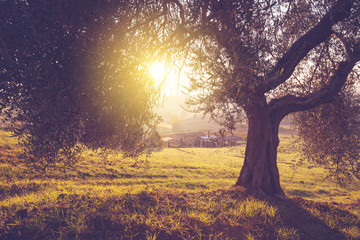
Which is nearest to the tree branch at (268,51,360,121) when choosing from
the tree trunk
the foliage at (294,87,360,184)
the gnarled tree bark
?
the gnarled tree bark

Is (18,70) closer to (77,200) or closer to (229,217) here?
(77,200)

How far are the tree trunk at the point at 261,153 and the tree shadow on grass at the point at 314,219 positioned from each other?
46.6 inches

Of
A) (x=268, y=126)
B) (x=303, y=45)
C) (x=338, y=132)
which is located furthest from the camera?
(x=338, y=132)

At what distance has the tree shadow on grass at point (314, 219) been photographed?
19.6 feet

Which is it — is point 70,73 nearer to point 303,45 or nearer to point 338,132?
point 303,45

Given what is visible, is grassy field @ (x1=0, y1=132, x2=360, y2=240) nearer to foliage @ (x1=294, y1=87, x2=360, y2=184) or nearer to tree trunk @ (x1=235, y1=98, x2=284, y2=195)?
tree trunk @ (x1=235, y1=98, x2=284, y2=195)

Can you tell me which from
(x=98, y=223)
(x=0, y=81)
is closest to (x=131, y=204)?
(x=98, y=223)

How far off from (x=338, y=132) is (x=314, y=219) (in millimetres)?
5688

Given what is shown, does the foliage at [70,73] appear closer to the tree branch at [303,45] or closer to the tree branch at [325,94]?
the tree branch at [303,45]

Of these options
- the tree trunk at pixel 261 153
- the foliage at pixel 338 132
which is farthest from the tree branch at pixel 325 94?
the foliage at pixel 338 132

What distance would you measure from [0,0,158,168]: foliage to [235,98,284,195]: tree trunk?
5.98 m

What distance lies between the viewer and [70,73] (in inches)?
181

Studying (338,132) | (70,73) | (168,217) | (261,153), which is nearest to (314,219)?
(261,153)

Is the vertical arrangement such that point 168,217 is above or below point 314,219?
above
